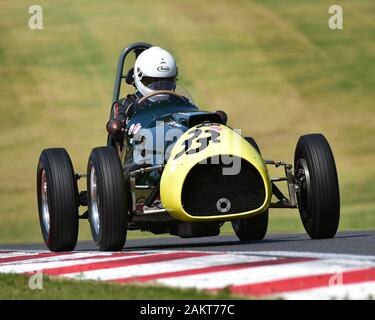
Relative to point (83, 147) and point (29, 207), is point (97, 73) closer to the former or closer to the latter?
point (83, 147)

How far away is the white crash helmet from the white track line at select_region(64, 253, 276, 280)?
355 centimetres

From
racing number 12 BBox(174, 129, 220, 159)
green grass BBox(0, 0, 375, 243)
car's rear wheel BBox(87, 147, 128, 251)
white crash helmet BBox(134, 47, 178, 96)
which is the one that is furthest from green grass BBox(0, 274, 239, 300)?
green grass BBox(0, 0, 375, 243)

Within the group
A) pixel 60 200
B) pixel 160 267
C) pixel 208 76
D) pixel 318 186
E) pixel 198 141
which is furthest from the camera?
pixel 208 76

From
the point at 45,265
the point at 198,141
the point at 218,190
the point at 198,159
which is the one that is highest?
the point at 198,141

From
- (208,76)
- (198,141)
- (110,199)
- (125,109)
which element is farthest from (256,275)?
(208,76)

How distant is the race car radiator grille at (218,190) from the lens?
925 centimetres

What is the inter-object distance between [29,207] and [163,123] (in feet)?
29.4

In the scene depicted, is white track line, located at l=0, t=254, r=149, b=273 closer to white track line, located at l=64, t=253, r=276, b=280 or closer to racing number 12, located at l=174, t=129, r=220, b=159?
white track line, located at l=64, t=253, r=276, b=280

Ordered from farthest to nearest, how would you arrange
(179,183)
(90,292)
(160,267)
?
(179,183) < (160,267) < (90,292)

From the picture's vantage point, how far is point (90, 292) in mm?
6578

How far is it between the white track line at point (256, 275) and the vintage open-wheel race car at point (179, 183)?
2333 mm

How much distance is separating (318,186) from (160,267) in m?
2.61

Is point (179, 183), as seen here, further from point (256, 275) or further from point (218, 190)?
point (256, 275)

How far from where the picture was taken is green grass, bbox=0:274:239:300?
6.11m
